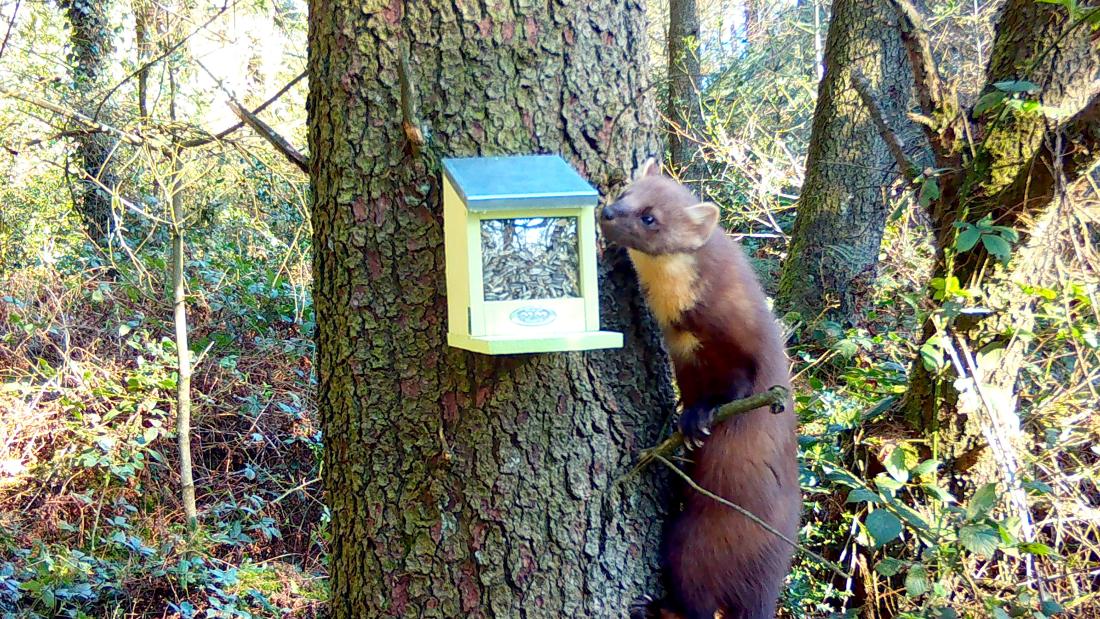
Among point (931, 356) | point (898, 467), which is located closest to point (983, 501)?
point (898, 467)

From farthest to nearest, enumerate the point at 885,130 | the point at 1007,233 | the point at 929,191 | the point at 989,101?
the point at 885,130, the point at 929,191, the point at 989,101, the point at 1007,233

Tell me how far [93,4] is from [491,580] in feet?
31.6

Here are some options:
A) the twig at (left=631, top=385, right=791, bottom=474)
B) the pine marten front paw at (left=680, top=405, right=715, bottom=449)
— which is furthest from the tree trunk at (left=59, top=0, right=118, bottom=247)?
the twig at (left=631, top=385, right=791, bottom=474)

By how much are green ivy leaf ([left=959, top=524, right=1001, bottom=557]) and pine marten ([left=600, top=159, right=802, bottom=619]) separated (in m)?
0.72

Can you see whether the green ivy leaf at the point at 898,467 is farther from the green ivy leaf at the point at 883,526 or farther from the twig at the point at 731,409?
the twig at the point at 731,409

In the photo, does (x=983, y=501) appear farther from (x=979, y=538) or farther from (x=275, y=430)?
(x=275, y=430)

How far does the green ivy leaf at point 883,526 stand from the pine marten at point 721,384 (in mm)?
393

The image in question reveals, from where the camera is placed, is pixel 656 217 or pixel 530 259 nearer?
pixel 530 259

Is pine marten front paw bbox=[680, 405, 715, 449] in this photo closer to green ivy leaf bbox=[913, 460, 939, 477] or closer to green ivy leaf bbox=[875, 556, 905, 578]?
green ivy leaf bbox=[875, 556, 905, 578]

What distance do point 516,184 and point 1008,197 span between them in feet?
9.63

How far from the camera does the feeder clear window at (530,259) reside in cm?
221

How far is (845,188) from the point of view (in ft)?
23.3

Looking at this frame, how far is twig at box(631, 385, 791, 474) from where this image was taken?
88.1 inches

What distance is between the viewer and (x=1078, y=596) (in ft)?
13.3
